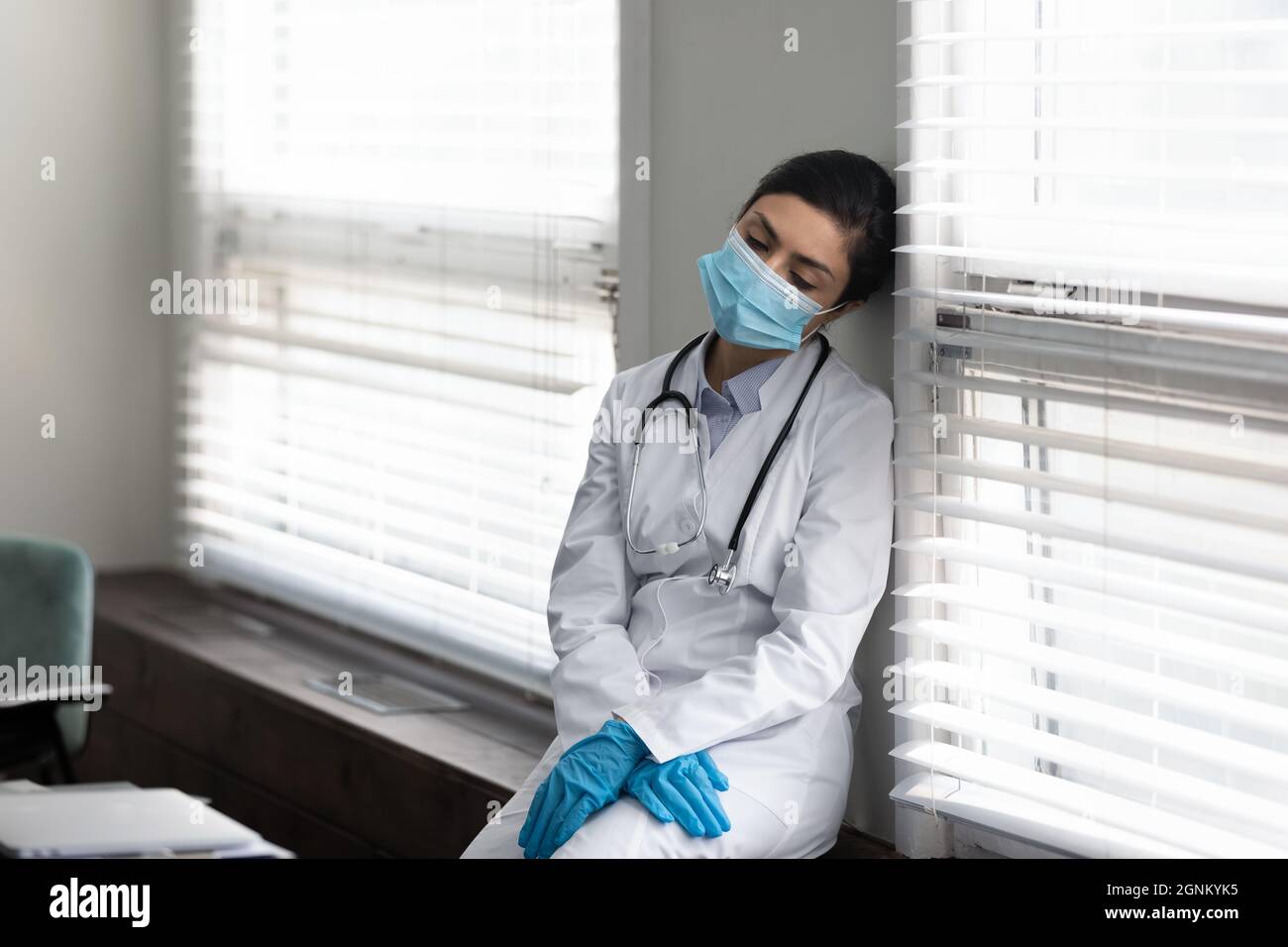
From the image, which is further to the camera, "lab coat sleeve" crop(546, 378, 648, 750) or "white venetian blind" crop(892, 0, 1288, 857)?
"lab coat sleeve" crop(546, 378, 648, 750)

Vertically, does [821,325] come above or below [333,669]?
above

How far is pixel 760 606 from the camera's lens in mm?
2020

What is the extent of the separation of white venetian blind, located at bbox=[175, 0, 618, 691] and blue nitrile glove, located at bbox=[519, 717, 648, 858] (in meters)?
0.90

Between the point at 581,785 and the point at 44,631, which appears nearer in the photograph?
the point at 581,785

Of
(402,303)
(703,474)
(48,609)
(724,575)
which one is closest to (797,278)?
(703,474)

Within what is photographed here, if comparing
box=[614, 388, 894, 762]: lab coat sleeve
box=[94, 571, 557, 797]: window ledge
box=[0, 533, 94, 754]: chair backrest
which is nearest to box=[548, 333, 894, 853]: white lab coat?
box=[614, 388, 894, 762]: lab coat sleeve

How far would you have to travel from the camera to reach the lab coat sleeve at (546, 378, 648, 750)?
6.64 feet

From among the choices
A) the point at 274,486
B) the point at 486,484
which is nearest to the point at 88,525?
the point at 274,486

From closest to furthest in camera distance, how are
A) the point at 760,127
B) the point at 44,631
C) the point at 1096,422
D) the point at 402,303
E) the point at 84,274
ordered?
the point at 1096,422
the point at 760,127
the point at 44,631
the point at 402,303
the point at 84,274

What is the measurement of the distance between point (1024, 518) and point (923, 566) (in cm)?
19

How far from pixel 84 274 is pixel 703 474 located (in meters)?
2.53

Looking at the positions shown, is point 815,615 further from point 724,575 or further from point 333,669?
point 333,669

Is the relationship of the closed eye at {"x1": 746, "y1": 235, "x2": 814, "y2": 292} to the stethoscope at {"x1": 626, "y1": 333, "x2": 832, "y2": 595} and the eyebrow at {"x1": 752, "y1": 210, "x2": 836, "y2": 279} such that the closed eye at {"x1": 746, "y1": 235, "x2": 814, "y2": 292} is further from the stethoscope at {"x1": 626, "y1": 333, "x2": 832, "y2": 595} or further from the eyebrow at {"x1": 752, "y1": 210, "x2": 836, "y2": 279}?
the stethoscope at {"x1": 626, "y1": 333, "x2": 832, "y2": 595}
